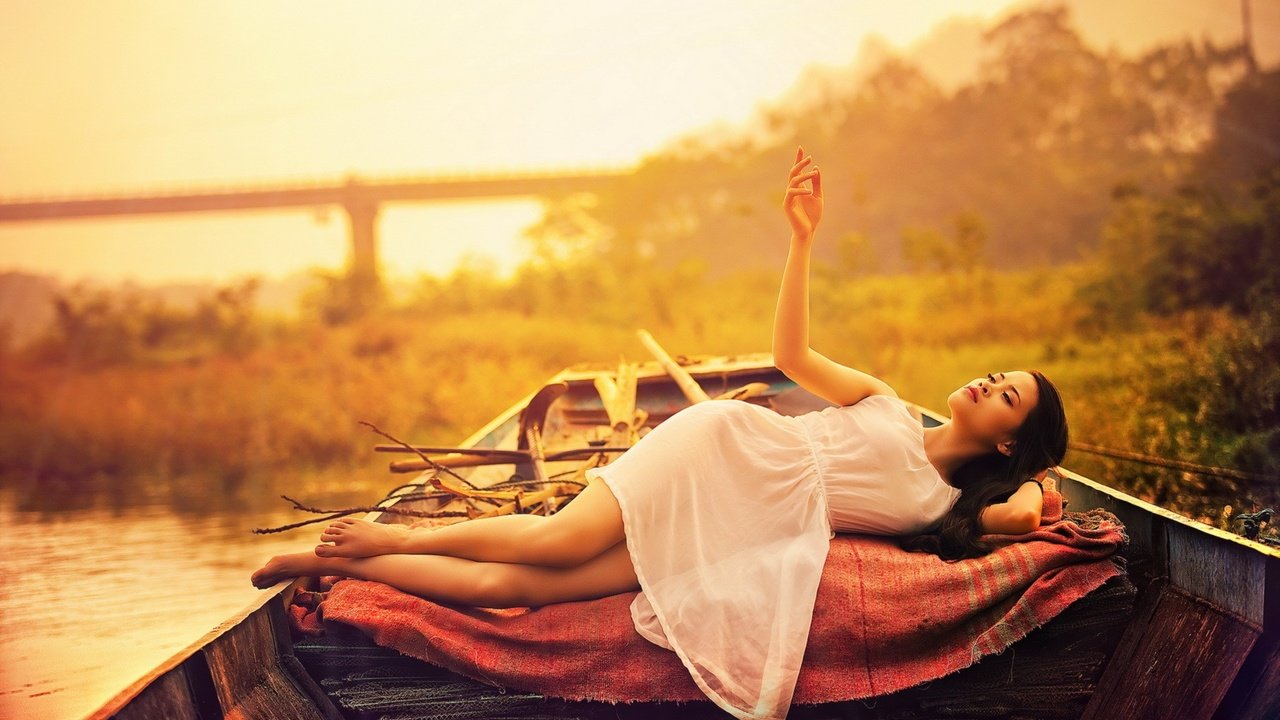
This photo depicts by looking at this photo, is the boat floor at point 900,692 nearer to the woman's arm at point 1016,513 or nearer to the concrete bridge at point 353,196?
the woman's arm at point 1016,513

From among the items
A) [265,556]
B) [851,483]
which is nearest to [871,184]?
[265,556]

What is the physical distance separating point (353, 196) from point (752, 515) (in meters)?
19.0

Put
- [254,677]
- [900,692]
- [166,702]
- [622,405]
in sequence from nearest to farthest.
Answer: [166,702] < [254,677] < [900,692] < [622,405]

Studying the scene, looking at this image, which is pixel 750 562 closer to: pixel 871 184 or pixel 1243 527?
pixel 1243 527

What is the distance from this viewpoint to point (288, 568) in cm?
246

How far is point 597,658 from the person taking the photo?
7.54ft

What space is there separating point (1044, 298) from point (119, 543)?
421 inches

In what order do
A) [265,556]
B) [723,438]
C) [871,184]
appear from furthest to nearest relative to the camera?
[871,184] → [265,556] → [723,438]

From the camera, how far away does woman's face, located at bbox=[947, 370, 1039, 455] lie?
8.54 feet

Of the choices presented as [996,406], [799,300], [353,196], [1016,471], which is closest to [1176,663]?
[1016,471]

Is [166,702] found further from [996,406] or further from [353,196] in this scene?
[353,196]

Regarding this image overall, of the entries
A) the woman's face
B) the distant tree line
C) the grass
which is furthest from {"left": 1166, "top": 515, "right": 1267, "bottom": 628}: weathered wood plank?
the distant tree line

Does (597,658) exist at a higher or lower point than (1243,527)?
lower

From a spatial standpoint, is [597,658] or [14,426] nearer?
[597,658]
